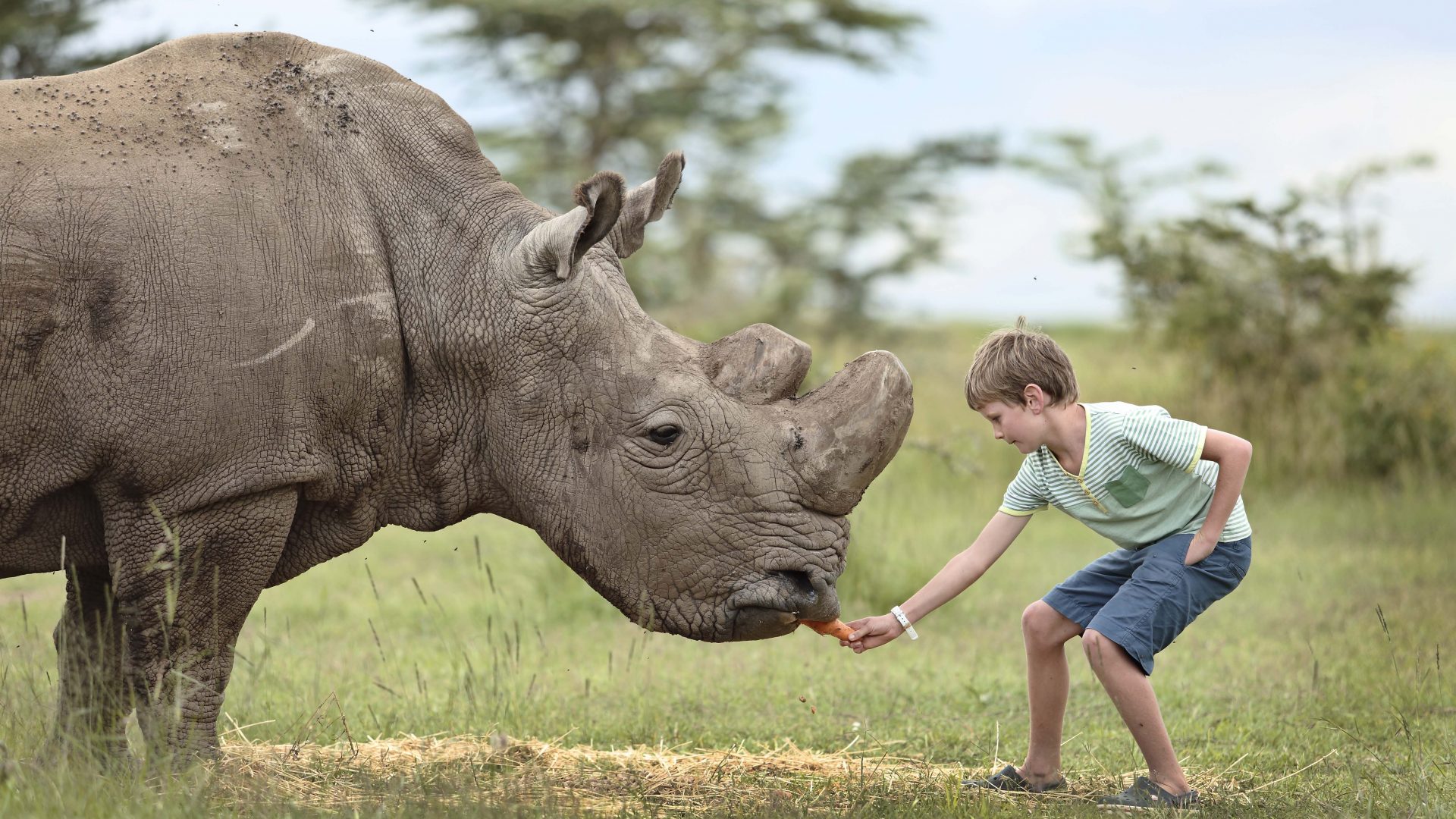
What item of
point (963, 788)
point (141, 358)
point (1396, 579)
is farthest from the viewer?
point (1396, 579)

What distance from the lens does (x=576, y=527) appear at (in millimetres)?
4891

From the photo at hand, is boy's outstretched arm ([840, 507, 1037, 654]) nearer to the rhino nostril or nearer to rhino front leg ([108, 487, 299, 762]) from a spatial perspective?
the rhino nostril

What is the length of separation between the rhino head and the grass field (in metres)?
0.69

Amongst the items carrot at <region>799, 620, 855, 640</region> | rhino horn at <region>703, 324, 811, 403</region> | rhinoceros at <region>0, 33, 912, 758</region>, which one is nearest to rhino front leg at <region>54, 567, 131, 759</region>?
rhinoceros at <region>0, 33, 912, 758</region>

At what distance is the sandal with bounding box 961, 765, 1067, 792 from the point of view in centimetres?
543

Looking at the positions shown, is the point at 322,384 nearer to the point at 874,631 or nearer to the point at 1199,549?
the point at 874,631

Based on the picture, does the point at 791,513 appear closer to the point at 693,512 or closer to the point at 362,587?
the point at 693,512

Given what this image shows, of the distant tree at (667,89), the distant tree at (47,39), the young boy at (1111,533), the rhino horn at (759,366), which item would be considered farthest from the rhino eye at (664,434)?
the distant tree at (667,89)

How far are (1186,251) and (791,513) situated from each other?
484 inches

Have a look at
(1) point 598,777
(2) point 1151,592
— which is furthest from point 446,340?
(2) point 1151,592

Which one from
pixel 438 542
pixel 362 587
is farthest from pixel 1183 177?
pixel 362 587

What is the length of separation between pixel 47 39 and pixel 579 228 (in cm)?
921

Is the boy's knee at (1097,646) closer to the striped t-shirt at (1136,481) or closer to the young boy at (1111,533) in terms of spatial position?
the young boy at (1111,533)

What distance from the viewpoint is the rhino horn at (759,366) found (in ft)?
16.0
